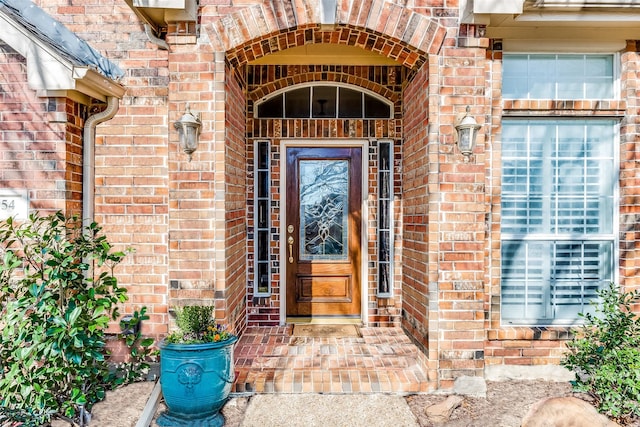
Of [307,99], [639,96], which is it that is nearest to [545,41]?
[639,96]

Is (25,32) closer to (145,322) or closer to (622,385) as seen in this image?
(145,322)

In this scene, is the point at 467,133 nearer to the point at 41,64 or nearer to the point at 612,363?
the point at 612,363

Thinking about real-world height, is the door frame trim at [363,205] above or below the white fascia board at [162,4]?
below

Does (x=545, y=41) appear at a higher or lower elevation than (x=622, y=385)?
higher

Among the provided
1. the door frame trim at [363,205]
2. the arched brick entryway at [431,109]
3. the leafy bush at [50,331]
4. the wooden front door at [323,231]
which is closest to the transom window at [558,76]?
the arched brick entryway at [431,109]

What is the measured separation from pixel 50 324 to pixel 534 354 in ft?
13.1

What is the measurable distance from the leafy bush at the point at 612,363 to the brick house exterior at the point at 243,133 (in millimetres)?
492

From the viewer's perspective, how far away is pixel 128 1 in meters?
3.42

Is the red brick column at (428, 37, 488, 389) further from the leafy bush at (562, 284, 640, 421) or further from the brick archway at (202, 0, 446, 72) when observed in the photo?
the leafy bush at (562, 284, 640, 421)

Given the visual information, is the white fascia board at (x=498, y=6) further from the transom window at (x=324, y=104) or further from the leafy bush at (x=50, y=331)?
the leafy bush at (x=50, y=331)

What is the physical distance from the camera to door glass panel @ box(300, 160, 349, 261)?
511 centimetres

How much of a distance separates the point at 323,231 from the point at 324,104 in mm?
1521

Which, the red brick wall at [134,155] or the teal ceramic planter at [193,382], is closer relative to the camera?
the teal ceramic planter at [193,382]

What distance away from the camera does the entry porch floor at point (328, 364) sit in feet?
11.6
